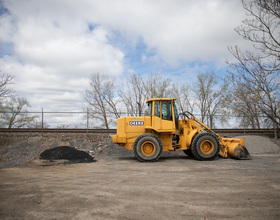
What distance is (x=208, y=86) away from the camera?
2916 centimetres

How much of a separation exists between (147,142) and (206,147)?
9.09ft

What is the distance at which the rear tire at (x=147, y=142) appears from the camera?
9.23 meters

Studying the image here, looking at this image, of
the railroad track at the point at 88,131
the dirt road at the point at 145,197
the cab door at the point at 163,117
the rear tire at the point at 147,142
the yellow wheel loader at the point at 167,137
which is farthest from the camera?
the railroad track at the point at 88,131

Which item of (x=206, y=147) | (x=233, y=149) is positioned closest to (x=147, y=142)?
(x=206, y=147)

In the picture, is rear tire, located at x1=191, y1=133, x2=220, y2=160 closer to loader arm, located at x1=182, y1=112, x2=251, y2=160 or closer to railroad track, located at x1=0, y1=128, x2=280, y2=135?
loader arm, located at x1=182, y1=112, x2=251, y2=160

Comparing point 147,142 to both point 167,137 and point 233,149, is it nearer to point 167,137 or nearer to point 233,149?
point 167,137

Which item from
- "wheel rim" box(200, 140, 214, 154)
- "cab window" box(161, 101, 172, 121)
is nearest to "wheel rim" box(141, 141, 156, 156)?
"cab window" box(161, 101, 172, 121)

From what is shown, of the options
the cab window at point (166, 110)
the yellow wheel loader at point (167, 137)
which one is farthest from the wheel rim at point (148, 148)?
the cab window at point (166, 110)

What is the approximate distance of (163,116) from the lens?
9.66 m

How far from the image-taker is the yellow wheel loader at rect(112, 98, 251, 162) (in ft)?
30.6

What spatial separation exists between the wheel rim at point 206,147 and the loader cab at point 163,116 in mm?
1448

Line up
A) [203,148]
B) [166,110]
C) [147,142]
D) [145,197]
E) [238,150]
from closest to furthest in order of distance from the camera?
[145,197] < [147,142] < [238,150] < [203,148] < [166,110]

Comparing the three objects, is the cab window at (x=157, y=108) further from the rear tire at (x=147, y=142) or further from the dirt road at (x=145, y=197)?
the dirt road at (x=145, y=197)

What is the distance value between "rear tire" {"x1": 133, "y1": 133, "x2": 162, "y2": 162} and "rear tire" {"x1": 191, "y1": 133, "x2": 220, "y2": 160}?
1581 millimetres
